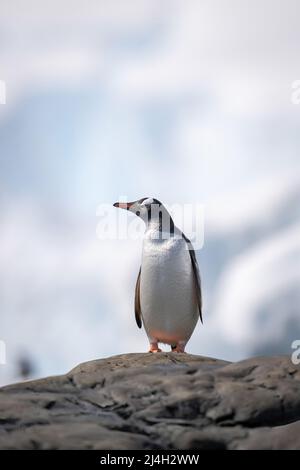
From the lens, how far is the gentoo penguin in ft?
37.6

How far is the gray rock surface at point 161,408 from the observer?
6340mm

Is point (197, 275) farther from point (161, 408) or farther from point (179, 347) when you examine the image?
point (161, 408)

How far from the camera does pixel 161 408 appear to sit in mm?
7035

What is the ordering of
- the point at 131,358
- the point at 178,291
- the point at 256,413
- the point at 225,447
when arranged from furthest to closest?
the point at 178,291 → the point at 131,358 → the point at 256,413 → the point at 225,447

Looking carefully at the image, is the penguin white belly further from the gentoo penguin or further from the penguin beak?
the penguin beak

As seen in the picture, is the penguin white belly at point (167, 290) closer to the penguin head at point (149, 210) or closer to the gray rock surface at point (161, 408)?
the penguin head at point (149, 210)

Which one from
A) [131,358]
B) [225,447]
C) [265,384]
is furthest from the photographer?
[131,358]

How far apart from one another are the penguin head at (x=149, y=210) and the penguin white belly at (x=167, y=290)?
42cm

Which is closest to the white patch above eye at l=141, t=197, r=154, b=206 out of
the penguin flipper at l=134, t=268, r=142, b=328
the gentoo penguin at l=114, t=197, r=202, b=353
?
the gentoo penguin at l=114, t=197, r=202, b=353

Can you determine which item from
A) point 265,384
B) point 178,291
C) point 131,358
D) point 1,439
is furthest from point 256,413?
point 178,291

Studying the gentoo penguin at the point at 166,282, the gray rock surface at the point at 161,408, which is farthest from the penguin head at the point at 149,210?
the gray rock surface at the point at 161,408
